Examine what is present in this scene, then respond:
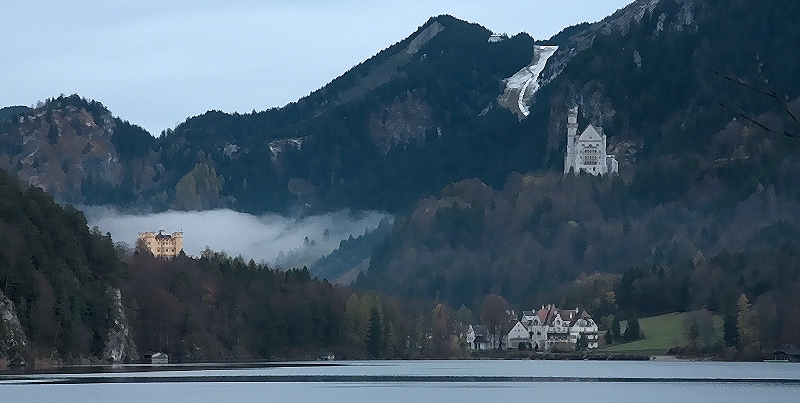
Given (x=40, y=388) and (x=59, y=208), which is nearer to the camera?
(x=40, y=388)

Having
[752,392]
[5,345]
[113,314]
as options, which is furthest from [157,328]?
[752,392]

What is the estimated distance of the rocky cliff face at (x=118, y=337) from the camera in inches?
6166

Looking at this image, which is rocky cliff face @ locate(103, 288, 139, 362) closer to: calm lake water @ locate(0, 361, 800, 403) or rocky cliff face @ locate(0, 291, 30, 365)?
rocky cliff face @ locate(0, 291, 30, 365)

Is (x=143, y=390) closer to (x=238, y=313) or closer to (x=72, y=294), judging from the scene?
(x=72, y=294)

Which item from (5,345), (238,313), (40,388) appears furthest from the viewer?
(238,313)

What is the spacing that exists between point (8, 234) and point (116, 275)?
24.6 meters

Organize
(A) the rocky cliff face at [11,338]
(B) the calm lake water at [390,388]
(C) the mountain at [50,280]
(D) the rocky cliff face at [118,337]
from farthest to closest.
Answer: (D) the rocky cliff face at [118,337]
(C) the mountain at [50,280]
(A) the rocky cliff face at [11,338]
(B) the calm lake water at [390,388]

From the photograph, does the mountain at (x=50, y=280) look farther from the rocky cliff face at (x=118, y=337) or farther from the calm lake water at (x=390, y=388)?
the calm lake water at (x=390, y=388)

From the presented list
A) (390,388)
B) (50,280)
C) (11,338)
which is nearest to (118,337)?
(50,280)

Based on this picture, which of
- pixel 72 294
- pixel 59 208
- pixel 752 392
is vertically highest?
pixel 59 208

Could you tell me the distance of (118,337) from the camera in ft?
522

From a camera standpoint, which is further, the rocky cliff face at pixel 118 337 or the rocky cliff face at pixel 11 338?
the rocky cliff face at pixel 118 337

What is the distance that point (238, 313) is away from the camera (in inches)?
7717

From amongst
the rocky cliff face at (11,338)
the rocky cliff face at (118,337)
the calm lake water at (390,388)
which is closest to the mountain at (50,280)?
the rocky cliff face at (11,338)
